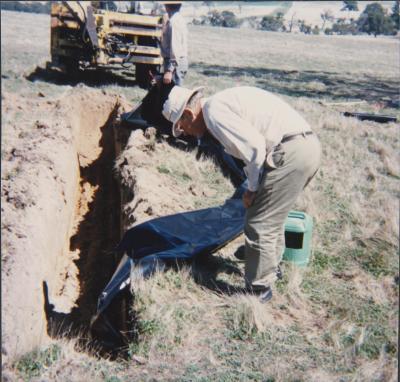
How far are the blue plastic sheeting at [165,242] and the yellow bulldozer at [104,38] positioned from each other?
23.5 ft

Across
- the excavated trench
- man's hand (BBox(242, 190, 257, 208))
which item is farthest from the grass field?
man's hand (BBox(242, 190, 257, 208))

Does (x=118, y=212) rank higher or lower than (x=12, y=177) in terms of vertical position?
lower

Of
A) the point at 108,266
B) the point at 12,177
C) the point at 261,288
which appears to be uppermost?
the point at 12,177

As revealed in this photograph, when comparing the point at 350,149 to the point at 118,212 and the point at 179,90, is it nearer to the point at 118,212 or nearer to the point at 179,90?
the point at 118,212

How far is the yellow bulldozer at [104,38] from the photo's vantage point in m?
11.3

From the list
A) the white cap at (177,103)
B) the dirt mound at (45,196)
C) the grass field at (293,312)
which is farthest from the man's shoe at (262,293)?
the dirt mound at (45,196)

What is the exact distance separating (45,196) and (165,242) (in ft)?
7.65

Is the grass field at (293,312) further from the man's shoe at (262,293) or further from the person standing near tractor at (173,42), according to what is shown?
the person standing near tractor at (173,42)

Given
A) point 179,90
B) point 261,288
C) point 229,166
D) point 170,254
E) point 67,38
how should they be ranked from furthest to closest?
point 67,38 → point 229,166 → point 170,254 → point 261,288 → point 179,90

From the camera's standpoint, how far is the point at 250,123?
11.7 ft

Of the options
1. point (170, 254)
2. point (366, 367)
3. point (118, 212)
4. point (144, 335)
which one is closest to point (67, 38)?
point (118, 212)

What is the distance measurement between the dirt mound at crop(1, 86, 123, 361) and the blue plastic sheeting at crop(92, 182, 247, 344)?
Answer: 63cm

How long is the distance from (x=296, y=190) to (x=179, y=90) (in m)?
1.10

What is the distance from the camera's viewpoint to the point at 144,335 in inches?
147
